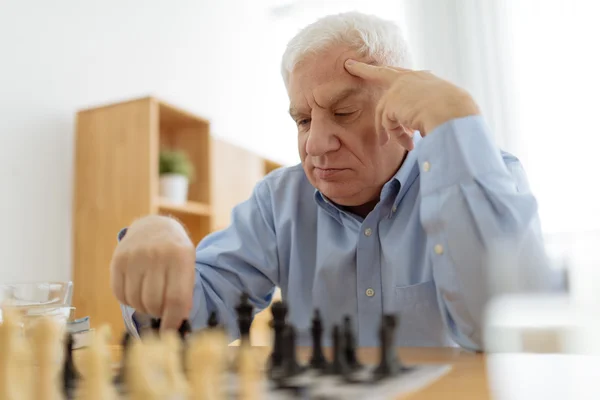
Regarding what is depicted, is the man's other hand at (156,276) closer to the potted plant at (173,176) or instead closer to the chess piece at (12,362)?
the chess piece at (12,362)

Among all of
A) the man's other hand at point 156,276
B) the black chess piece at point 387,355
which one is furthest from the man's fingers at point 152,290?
the black chess piece at point 387,355

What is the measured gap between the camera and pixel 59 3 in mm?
2727

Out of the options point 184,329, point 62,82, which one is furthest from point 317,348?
point 62,82

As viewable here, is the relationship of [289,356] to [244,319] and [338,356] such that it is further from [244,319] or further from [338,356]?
[244,319]

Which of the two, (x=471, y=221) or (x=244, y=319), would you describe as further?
(x=471, y=221)

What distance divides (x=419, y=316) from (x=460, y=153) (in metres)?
0.36

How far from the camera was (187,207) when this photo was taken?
9.52 ft

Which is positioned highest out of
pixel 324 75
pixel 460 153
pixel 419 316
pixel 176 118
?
pixel 176 118

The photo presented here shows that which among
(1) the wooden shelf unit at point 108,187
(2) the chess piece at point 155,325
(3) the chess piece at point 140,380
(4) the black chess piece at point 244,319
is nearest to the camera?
(3) the chess piece at point 140,380

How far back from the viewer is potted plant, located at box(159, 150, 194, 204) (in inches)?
110

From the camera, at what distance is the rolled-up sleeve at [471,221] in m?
0.86

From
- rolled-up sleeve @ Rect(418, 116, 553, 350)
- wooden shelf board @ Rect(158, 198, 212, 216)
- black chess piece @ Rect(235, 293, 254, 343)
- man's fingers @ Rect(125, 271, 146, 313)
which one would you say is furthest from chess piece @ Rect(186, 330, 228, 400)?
wooden shelf board @ Rect(158, 198, 212, 216)

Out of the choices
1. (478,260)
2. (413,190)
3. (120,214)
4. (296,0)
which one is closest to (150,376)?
(478,260)

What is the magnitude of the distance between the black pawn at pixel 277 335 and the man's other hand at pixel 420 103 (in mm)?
397
